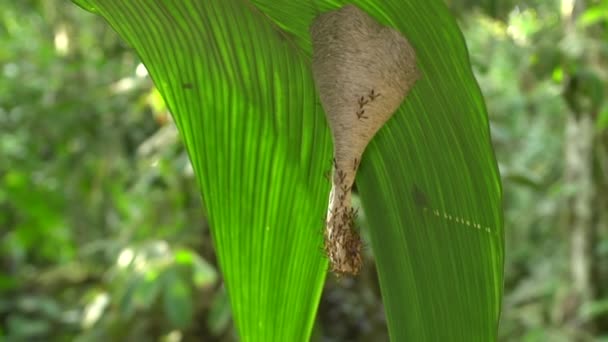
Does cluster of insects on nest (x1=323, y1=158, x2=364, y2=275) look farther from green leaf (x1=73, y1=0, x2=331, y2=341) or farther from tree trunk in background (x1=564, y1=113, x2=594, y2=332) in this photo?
tree trunk in background (x1=564, y1=113, x2=594, y2=332)

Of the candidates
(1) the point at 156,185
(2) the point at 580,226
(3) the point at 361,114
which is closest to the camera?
(3) the point at 361,114

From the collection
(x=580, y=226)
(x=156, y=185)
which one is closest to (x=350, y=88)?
(x=156, y=185)

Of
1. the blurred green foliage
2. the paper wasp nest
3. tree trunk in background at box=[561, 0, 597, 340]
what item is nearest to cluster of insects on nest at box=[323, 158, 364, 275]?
the paper wasp nest

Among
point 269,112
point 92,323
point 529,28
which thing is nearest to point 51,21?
point 92,323

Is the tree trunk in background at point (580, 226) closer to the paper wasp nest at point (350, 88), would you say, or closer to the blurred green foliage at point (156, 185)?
the blurred green foliage at point (156, 185)

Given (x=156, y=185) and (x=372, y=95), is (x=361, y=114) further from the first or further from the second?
(x=156, y=185)

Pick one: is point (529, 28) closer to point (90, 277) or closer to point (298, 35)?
point (90, 277)
